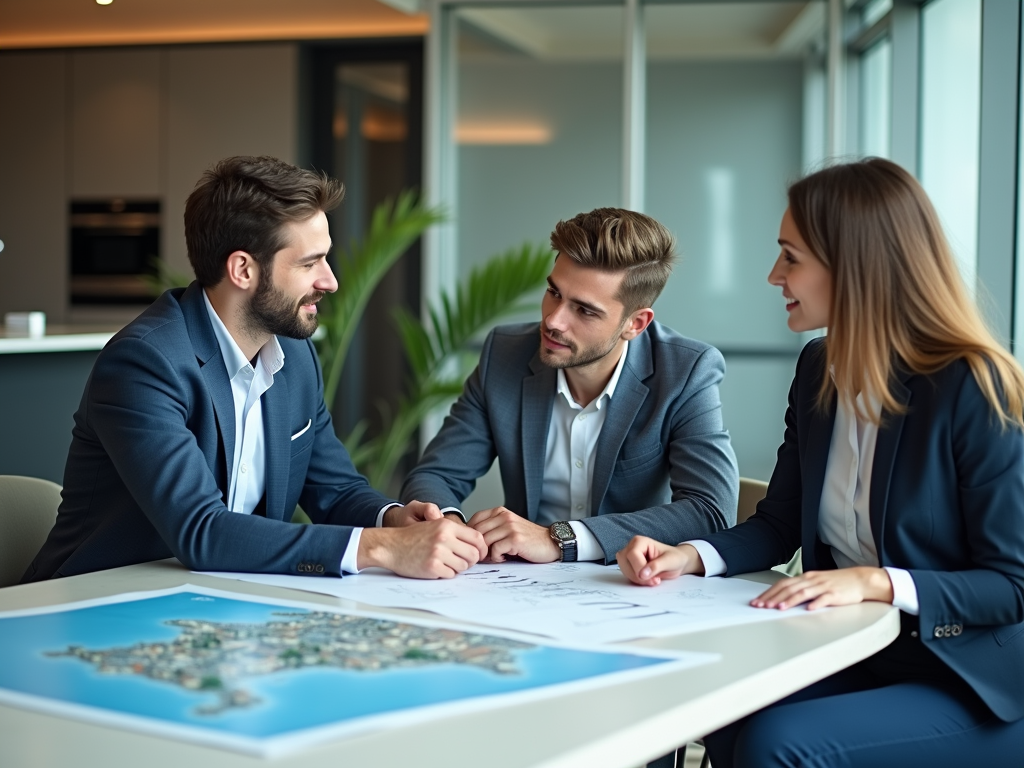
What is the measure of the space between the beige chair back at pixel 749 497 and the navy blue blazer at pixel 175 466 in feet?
2.32

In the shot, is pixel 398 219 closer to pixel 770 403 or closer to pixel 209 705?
pixel 770 403

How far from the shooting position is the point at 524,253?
4.50 metres

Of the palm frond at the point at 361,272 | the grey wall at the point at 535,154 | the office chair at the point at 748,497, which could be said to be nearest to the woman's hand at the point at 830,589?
the office chair at the point at 748,497

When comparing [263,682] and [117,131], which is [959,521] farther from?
[117,131]

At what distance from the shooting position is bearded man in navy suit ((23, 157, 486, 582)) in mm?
1710

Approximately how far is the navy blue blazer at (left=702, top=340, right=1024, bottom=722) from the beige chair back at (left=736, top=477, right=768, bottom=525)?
59cm

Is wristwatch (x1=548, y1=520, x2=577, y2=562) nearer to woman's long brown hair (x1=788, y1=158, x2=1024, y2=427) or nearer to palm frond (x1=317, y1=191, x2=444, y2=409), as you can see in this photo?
woman's long brown hair (x1=788, y1=158, x2=1024, y2=427)

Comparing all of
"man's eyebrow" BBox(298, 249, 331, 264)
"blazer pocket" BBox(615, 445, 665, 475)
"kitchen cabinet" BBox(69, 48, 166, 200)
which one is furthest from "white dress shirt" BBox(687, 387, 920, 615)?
"kitchen cabinet" BBox(69, 48, 166, 200)

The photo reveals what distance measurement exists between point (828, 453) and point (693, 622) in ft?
1.63

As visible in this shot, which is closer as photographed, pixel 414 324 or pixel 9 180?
pixel 414 324

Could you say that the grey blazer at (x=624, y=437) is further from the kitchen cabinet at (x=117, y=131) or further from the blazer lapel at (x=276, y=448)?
the kitchen cabinet at (x=117, y=131)

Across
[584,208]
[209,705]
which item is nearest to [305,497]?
[209,705]

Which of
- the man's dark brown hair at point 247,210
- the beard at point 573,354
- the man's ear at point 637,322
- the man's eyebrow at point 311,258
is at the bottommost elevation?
the beard at point 573,354

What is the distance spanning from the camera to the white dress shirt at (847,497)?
1.73 m
